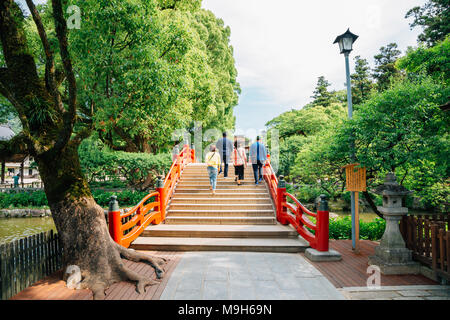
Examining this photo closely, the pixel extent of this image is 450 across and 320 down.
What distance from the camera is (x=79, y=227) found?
4898 mm

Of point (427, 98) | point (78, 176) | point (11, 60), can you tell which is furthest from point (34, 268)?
point (427, 98)

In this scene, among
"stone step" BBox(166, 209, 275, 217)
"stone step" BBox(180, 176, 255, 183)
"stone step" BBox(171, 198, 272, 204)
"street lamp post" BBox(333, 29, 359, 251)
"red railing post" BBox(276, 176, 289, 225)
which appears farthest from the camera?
"stone step" BBox(180, 176, 255, 183)

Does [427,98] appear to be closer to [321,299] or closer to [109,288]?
[321,299]

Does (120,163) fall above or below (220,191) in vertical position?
above

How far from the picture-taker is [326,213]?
5973mm

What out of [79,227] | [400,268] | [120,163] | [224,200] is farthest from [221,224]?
[120,163]

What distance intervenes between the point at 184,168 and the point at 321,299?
30.0 ft

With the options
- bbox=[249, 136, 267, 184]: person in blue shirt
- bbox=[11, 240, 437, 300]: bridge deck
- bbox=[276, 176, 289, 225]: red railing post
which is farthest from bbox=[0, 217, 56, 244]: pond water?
bbox=[276, 176, 289, 225]: red railing post

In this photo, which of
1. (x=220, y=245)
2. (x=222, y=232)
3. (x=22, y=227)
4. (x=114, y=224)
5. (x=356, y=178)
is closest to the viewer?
(x=114, y=224)

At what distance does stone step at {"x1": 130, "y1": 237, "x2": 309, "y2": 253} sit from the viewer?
639cm

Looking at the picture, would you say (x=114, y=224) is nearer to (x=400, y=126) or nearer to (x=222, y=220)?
(x=222, y=220)

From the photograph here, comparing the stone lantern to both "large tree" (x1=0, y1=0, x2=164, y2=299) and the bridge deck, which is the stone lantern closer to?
the bridge deck

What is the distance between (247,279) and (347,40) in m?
6.45

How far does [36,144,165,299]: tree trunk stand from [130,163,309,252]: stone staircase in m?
1.73
